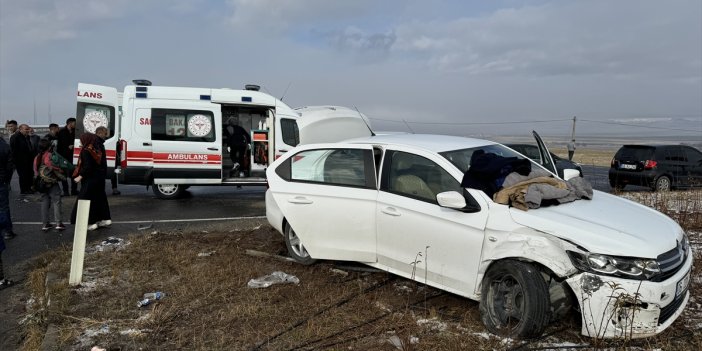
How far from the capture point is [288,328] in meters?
4.14

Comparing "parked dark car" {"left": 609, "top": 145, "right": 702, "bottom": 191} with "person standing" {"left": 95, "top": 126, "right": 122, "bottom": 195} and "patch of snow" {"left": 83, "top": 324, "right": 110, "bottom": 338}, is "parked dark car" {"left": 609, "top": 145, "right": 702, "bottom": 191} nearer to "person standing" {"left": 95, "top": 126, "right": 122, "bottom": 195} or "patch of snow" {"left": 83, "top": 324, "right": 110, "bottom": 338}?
"person standing" {"left": 95, "top": 126, "right": 122, "bottom": 195}

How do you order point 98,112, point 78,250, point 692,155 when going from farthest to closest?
point 692,155
point 98,112
point 78,250

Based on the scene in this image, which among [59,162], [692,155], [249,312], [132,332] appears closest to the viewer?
[132,332]

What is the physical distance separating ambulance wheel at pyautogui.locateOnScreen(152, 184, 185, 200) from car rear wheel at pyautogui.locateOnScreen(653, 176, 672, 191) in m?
13.2

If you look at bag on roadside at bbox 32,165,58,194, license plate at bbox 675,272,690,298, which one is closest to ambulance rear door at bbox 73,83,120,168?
bag on roadside at bbox 32,165,58,194

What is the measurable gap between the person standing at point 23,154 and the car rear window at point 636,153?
635 inches

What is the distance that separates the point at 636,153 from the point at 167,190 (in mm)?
13201

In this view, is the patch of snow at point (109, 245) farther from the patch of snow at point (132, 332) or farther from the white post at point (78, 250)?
the patch of snow at point (132, 332)

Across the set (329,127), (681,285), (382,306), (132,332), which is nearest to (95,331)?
(132,332)

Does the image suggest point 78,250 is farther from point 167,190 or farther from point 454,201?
point 167,190

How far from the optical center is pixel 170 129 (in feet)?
37.6

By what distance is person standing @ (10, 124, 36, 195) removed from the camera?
11750 mm

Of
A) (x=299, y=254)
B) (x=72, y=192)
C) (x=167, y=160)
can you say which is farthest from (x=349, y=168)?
(x=72, y=192)

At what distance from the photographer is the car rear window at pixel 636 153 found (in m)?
14.2
